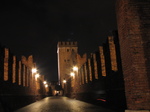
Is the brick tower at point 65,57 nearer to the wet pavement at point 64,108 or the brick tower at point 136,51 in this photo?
the wet pavement at point 64,108

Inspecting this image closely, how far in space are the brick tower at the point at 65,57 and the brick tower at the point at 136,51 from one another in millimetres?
64628

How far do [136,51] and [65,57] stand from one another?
2690 inches

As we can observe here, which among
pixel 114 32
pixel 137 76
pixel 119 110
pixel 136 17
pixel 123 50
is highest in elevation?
pixel 114 32

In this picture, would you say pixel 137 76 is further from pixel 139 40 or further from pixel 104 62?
pixel 104 62

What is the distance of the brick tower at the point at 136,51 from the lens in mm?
5996

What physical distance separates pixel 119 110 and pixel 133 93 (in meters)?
4.26

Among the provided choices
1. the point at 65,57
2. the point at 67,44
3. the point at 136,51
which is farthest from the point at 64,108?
the point at 67,44

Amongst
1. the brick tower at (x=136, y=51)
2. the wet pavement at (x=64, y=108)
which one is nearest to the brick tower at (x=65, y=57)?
the wet pavement at (x=64, y=108)

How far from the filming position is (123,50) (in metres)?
6.75

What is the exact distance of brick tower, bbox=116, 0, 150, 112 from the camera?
6.00m

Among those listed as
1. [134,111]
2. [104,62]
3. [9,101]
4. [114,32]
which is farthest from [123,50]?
[9,101]

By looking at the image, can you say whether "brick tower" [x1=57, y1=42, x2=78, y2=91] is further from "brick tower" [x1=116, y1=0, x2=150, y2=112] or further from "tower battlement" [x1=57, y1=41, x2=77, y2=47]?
"brick tower" [x1=116, y1=0, x2=150, y2=112]

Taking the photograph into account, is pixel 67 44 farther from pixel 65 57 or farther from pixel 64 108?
pixel 64 108

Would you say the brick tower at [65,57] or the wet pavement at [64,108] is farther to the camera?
the brick tower at [65,57]
